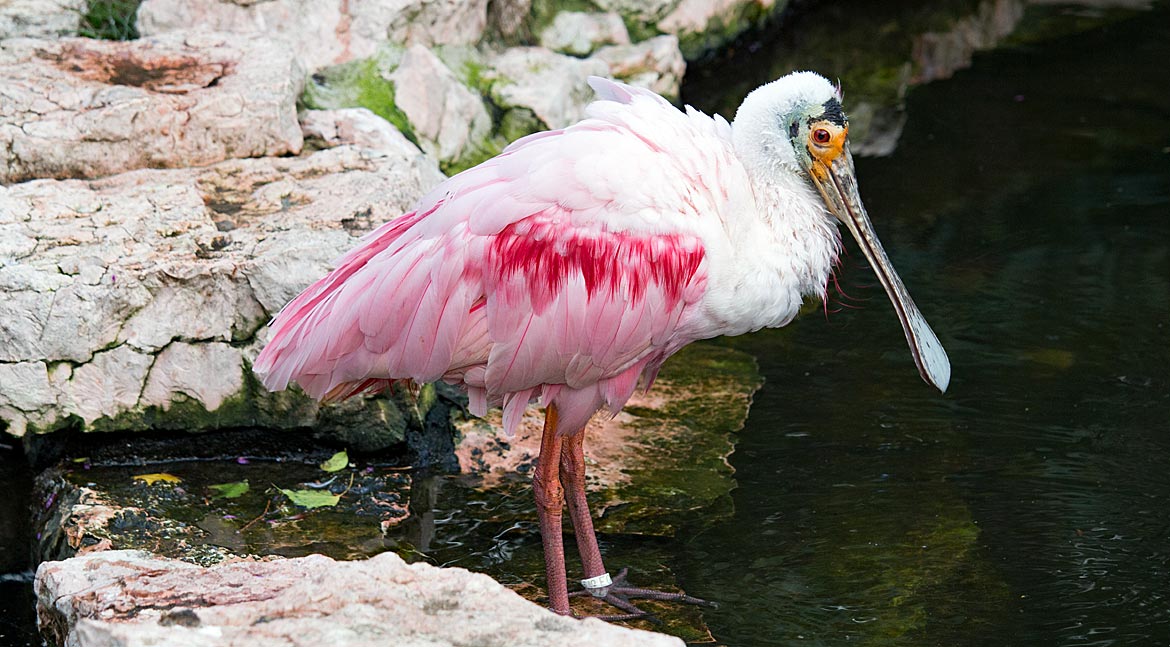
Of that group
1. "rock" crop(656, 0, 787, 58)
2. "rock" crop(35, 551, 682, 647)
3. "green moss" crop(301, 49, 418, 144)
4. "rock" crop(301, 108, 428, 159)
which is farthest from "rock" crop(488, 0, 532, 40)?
"rock" crop(35, 551, 682, 647)

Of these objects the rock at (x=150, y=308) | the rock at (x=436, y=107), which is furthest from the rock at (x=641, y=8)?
the rock at (x=150, y=308)

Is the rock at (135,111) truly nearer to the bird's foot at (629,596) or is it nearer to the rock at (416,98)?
the rock at (416,98)

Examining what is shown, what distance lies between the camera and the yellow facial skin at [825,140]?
4355mm

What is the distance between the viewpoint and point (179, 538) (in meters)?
4.63

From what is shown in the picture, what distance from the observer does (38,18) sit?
718cm

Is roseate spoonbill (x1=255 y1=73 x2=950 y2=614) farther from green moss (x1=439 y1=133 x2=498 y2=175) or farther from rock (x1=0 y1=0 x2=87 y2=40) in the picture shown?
rock (x1=0 y1=0 x2=87 y2=40)

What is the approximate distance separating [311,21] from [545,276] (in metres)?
3.73

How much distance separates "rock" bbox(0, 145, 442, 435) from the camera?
4.96 metres

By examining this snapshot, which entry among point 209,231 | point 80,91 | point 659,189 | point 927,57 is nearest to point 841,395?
point 659,189

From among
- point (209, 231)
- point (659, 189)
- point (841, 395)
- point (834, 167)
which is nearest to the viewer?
point (659, 189)

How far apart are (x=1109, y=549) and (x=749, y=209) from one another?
165 centimetres

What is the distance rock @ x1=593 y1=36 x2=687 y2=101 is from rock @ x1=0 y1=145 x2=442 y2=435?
11.7ft

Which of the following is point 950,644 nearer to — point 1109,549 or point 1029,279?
point 1109,549

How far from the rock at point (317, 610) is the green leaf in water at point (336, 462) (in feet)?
4.98
